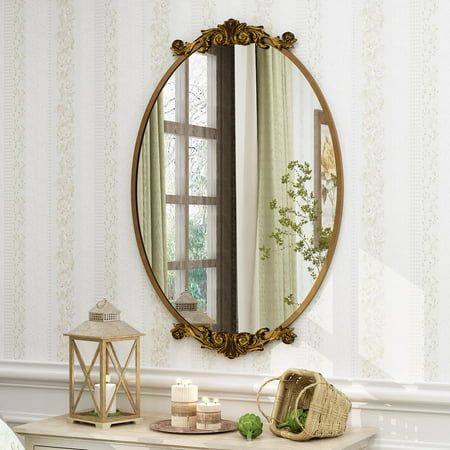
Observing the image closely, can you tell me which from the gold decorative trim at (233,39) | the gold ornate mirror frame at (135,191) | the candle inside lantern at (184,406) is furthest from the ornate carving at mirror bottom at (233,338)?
the gold decorative trim at (233,39)

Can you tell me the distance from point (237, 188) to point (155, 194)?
1.03 ft

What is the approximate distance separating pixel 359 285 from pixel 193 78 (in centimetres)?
90

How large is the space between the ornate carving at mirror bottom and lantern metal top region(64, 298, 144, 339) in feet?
0.54

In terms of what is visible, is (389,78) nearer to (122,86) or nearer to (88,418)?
(122,86)

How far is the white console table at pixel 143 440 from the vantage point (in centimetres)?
278

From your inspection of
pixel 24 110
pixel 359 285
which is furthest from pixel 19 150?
pixel 359 285

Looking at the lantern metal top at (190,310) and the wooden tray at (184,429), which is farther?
the lantern metal top at (190,310)

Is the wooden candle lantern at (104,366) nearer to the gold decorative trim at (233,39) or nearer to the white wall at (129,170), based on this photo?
the white wall at (129,170)

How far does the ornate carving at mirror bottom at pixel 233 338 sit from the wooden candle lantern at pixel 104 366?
175 mm

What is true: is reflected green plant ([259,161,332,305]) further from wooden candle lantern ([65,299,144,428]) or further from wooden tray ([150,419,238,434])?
wooden candle lantern ([65,299,144,428])

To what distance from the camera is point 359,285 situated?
3.05 metres

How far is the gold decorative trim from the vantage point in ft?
10.4

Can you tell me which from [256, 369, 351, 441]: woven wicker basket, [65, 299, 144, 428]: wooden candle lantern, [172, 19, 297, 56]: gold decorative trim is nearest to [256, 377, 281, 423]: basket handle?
[256, 369, 351, 441]: woven wicker basket

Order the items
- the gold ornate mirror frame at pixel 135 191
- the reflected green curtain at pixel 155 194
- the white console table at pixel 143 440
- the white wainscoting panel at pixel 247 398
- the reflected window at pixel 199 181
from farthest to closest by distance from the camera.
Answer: the reflected green curtain at pixel 155 194, the reflected window at pixel 199 181, the gold ornate mirror frame at pixel 135 191, the white wainscoting panel at pixel 247 398, the white console table at pixel 143 440
